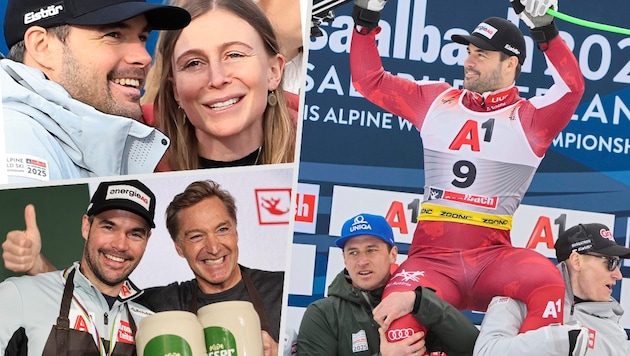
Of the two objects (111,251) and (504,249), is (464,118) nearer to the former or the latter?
(504,249)

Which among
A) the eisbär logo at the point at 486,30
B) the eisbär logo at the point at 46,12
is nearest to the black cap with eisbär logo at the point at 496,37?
the eisbär logo at the point at 486,30

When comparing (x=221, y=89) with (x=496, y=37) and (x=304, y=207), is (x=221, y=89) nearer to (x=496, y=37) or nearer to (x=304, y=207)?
(x=304, y=207)

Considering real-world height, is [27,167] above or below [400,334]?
above

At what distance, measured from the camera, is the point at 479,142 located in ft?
11.5

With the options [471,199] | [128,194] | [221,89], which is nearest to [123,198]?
[128,194]

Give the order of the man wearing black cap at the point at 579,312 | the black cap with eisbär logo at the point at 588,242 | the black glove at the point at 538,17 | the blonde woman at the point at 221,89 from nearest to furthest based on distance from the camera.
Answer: the blonde woman at the point at 221,89 → the man wearing black cap at the point at 579,312 → the black glove at the point at 538,17 → the black cap with eisbär logo at the point at 588,242

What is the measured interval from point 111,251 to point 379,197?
1156 mm

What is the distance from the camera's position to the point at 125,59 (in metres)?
2.47

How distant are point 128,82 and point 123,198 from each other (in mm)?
300

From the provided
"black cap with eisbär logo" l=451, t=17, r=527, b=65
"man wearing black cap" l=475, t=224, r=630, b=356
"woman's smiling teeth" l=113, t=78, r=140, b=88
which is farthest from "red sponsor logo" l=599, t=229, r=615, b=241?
"woman's smiling teeth" l=113, t=78, r=140, b=88

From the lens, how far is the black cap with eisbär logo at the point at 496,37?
353cm

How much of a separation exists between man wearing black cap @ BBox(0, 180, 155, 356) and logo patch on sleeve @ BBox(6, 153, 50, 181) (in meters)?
0.18

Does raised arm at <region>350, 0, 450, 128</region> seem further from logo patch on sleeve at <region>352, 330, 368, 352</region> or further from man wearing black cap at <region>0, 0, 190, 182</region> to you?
man wearing black cap at <region>0, 0, 190, 182</region>

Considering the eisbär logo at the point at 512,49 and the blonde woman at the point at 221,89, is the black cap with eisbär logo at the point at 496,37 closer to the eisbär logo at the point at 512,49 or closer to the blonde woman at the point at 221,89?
the eisbär logo at the point at 512,49
